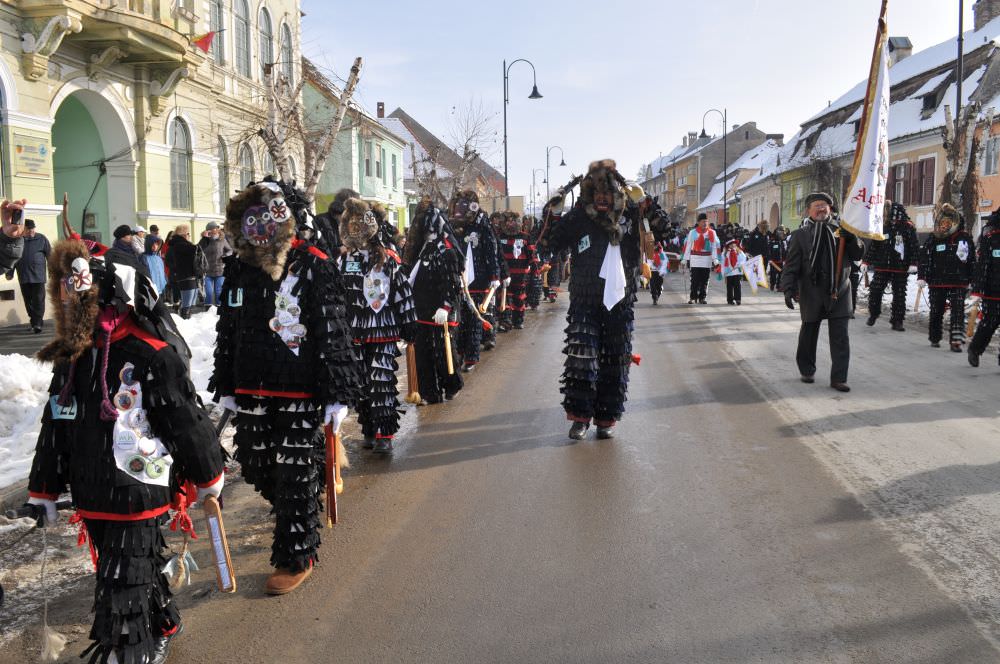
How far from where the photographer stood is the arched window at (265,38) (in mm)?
24477

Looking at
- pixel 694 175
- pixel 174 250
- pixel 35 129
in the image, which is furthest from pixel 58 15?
pixel 694 175

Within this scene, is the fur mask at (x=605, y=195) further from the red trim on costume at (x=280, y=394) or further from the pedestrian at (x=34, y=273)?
the pedestrian at (x=34, y=273)

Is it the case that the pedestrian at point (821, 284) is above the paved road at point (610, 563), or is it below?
above

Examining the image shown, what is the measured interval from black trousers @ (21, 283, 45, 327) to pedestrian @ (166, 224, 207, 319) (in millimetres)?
2281

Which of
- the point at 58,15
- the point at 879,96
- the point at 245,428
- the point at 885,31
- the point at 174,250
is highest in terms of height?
the point at 58,15

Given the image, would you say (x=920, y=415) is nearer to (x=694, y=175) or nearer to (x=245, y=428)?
(x=245, y=428)

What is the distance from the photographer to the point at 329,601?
12.7 feet

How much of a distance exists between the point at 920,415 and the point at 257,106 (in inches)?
839

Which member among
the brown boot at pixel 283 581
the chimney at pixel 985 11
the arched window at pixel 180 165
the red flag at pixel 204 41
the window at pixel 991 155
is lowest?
the brown boot at pixel 283 581

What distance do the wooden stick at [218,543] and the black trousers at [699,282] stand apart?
16.8 m

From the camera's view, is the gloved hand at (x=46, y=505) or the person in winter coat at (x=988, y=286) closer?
the gloved hand at (x=46, y=505)

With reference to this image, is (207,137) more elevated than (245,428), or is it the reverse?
(207,137)

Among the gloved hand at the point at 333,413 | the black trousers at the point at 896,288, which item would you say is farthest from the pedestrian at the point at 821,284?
the gloved hand at the point at 333,413

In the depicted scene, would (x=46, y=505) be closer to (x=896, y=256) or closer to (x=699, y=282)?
(x=896, y=256)
